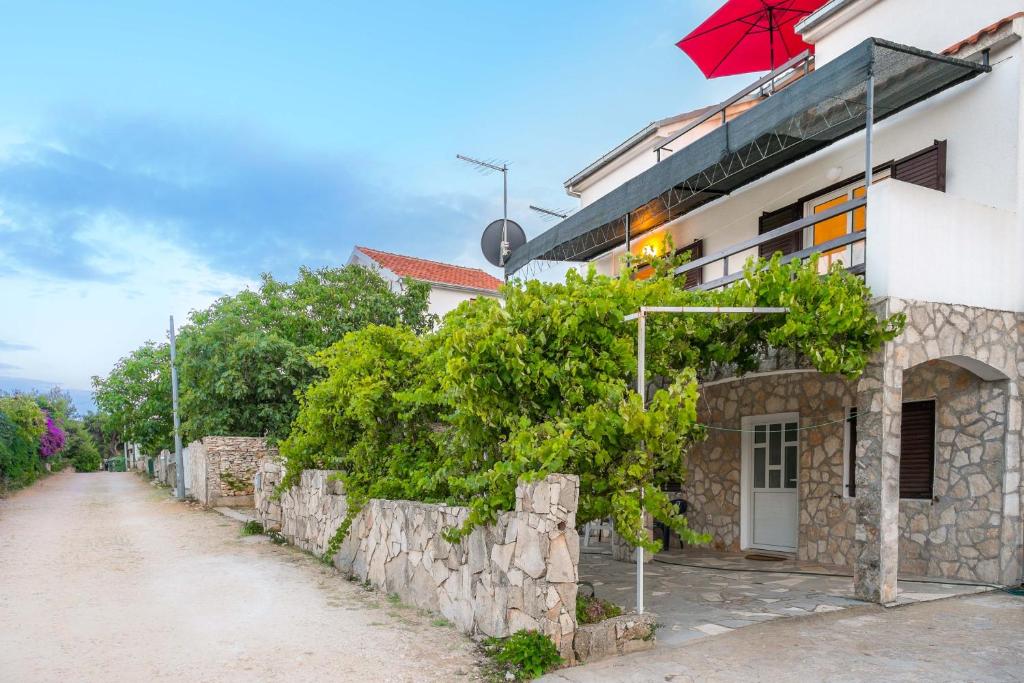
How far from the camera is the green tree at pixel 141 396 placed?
30453mm

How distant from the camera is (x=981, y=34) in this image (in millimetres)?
7457

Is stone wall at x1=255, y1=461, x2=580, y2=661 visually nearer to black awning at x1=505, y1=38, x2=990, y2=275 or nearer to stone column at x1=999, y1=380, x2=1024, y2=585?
black awning at x1=505, y1=38, x2=990, y2=275

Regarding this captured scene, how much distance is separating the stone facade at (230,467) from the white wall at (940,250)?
17.8 metres

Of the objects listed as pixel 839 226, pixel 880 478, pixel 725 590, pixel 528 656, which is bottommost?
pixel 725 590

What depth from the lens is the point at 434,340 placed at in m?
7.48

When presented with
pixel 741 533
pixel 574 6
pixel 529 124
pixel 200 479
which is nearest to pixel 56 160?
pixel 200 479

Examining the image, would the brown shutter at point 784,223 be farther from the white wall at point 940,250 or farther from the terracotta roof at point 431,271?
the terracotta roof at point 431,271

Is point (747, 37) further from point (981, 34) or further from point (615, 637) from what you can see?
point (615, 637)

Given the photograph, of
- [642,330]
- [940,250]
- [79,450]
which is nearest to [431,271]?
[940,250]

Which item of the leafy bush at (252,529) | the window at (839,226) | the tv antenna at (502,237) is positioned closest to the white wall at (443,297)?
the tv antenna at (502,237)

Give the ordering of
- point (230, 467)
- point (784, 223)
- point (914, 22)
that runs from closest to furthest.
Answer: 1. point (914, 22)
2. point (784, 223)
3. point (230, 467)

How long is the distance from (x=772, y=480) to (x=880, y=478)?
394cm

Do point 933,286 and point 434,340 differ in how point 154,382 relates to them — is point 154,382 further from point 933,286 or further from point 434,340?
point 933,286

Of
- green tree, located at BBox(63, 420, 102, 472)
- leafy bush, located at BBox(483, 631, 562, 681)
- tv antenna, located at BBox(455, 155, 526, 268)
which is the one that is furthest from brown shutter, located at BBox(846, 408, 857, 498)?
green tree, located at BBox(63, 420, 102, 472)
